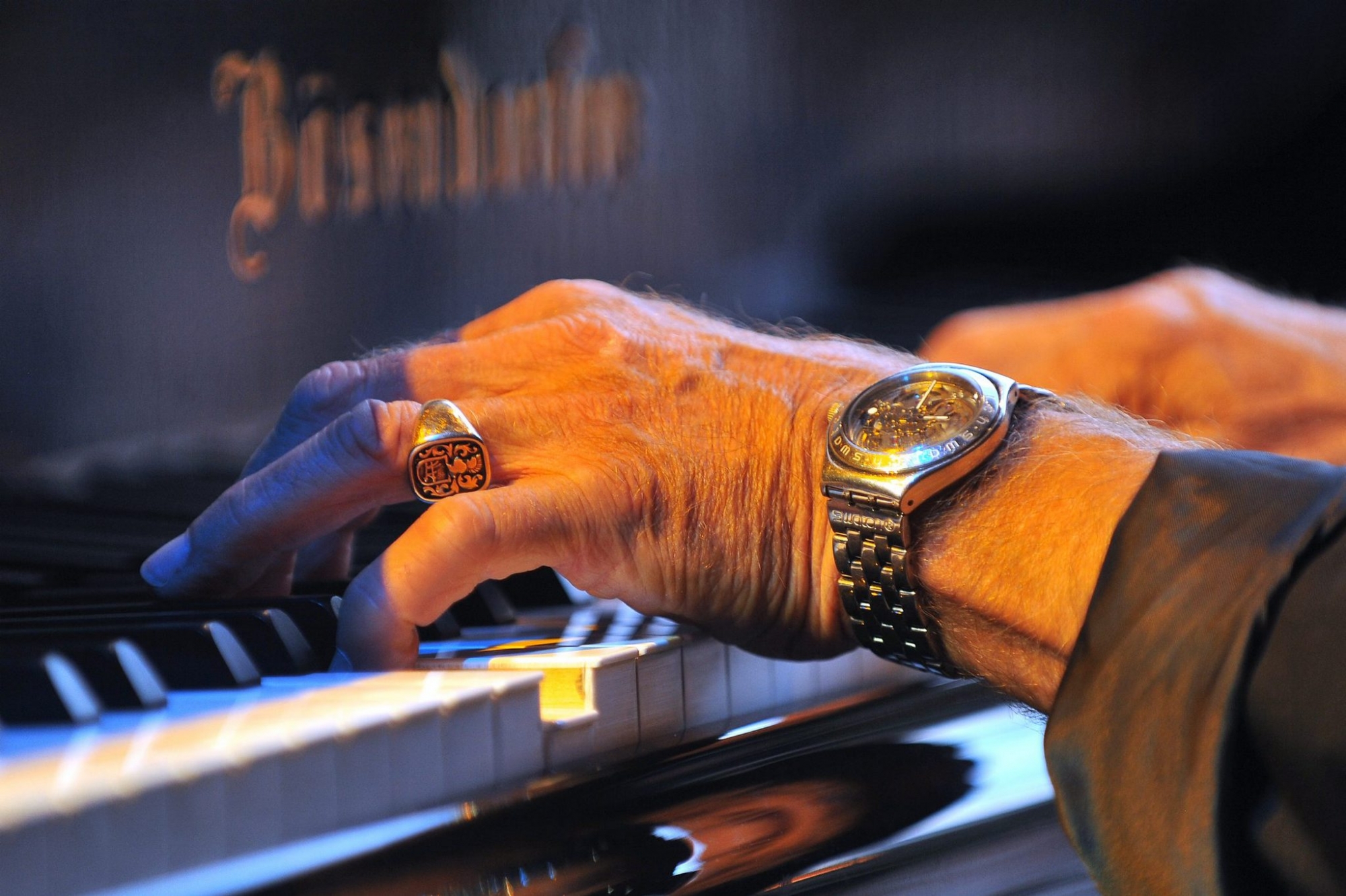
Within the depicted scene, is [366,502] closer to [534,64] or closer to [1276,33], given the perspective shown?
[534,64]

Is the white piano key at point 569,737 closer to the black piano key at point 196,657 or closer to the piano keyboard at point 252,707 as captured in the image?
the piano keyboard at point 252,707

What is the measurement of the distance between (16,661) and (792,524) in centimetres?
37

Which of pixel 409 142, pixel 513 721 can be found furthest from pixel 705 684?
pixel 409 142

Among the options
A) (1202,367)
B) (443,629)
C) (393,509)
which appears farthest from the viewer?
(1202,367)

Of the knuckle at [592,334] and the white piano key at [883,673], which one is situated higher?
the knuckle at [592,334]

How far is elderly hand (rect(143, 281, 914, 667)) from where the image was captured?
50 cm

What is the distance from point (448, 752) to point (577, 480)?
0.58 ft

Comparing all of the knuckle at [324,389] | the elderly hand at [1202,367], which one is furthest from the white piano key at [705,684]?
the elderly hand at [1202,367]

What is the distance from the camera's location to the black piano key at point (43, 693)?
0.36 metres

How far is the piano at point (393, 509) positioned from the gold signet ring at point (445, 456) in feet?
0.25

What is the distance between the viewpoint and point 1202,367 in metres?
0.95

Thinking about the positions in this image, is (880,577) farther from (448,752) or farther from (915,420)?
(448,752)

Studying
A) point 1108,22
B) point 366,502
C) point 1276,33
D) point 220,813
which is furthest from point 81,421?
point 1276,33

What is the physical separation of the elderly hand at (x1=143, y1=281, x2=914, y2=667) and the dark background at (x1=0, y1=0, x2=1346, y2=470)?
5 cm
